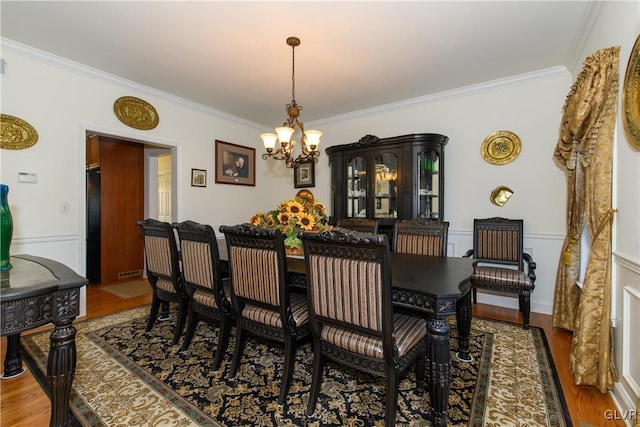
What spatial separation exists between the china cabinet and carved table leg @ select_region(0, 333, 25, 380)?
308 cm

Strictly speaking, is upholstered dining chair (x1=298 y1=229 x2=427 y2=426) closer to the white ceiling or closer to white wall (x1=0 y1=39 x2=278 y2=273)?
the white ceiling

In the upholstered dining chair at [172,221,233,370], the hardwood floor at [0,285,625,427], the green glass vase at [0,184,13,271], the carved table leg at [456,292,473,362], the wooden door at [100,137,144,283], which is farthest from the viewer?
the wooden door at [100,137,144,283]

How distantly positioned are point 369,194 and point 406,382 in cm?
225

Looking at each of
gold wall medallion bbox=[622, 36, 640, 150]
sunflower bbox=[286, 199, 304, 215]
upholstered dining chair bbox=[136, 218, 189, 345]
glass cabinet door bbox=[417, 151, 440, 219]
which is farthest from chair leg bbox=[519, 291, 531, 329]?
upholstered dining chair bbox=[136, 218, 189, 345]

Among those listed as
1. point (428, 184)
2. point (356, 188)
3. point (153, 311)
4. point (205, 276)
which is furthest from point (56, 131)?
point (428, 184)

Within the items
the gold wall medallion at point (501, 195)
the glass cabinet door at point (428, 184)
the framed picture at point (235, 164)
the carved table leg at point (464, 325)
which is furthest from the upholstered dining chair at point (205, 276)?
the gold wall medallion at point (501, 195)

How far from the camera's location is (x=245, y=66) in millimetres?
2854

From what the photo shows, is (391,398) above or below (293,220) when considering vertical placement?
below

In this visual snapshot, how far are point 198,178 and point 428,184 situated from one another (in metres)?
2.99

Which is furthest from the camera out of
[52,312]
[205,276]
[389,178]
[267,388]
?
[389,178]

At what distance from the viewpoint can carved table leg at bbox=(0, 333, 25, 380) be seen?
1.91 meters

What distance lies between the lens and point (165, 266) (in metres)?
2.33

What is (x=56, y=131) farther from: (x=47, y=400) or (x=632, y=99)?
(x=632, y=99)

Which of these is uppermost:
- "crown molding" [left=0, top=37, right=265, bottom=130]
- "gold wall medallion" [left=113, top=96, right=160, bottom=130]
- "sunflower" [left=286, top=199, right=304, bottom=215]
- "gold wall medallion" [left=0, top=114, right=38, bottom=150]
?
"crown molding" [left=0, top=37, right=265, bottom=130]
